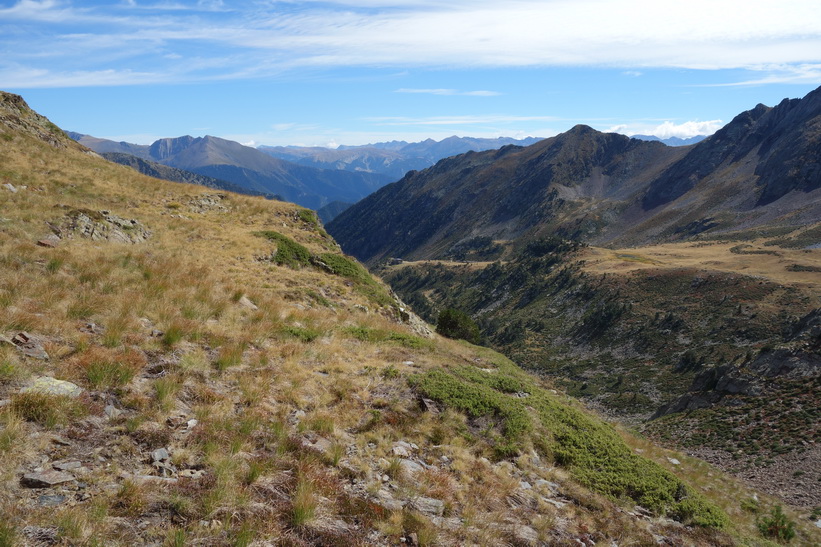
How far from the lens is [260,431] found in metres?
8.16

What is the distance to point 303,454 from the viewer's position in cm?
778

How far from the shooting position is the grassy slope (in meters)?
6.07

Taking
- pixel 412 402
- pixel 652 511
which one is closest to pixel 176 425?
pixel 412 402

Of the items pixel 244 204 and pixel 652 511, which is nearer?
pixel 652 511

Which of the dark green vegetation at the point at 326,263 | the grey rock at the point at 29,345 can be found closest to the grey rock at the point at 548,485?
the grey rock at the point at 29,345

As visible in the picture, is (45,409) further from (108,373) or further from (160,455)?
(160,455)

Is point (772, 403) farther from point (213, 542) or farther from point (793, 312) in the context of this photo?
point (793, 312)

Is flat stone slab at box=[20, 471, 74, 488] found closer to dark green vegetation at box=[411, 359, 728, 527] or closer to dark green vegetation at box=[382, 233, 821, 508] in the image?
dark green vegetation at box=[411, 359, 728, 527]

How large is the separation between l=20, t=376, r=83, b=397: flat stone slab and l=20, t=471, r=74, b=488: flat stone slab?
75.7 inches

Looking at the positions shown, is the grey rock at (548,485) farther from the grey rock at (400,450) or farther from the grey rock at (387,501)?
the grey rock at (387,501)

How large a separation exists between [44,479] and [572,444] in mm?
10324

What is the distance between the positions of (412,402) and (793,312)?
69727 millimetres

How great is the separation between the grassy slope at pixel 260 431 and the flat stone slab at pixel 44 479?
0.11 metres

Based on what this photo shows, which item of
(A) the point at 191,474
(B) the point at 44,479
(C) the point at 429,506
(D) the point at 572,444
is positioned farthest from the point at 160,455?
(D) the point at 572,444
